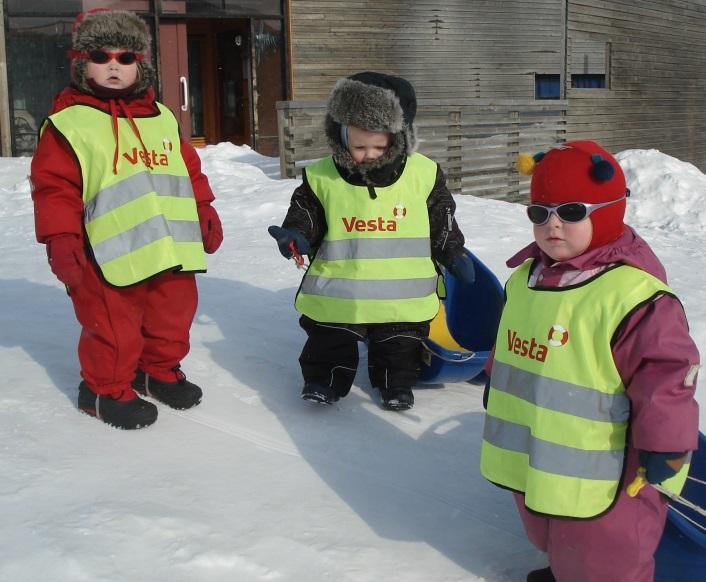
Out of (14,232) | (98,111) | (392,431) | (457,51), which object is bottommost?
(392,431)

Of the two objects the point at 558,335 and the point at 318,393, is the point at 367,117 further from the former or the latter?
the point at 558,335

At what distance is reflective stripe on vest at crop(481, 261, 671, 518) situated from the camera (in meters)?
2.07

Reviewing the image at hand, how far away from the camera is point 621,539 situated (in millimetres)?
2104

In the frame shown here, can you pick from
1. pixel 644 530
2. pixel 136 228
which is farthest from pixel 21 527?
pixel 644 530

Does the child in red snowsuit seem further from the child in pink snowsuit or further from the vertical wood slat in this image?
the vertical wood slat

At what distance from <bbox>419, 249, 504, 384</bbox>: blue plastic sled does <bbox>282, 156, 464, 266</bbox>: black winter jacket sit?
0.95 feet

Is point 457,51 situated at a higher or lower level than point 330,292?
higher

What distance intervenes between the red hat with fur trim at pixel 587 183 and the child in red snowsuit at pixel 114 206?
1.54 meters

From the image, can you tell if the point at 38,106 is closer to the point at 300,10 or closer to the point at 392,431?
the point at 300,10

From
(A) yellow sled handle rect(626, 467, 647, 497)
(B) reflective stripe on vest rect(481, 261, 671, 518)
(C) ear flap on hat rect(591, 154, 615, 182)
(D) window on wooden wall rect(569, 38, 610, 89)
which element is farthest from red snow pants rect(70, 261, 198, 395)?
(D) window on wooden wall rect(569, 38, 610, 89)

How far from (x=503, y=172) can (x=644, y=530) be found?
1022 centimetres

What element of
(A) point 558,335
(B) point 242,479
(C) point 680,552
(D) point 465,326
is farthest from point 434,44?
(C) point 680,552

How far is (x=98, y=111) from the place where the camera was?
10.2 ft

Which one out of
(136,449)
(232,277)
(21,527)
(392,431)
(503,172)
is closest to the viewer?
(21,527)
